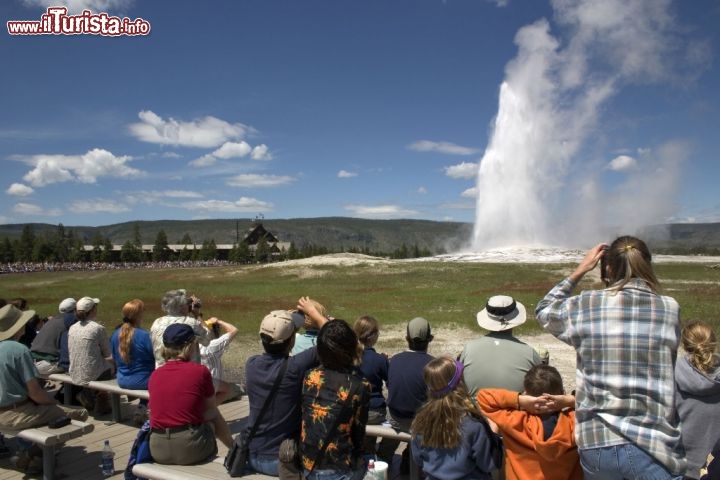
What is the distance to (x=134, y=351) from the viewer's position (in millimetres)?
7160

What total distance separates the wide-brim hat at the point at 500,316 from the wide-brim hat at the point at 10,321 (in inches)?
203

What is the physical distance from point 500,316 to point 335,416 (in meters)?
1.89

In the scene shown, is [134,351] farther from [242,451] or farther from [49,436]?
[242,451]

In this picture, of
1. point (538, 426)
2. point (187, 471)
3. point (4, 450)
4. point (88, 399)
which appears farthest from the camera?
point (88, 399)

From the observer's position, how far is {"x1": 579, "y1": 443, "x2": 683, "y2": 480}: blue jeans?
2.95 meters

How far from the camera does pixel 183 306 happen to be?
22.5 ft

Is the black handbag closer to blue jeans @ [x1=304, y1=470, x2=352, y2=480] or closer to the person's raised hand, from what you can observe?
blue jeans @ [x1=304, y1=470, x2=352, y2=480]

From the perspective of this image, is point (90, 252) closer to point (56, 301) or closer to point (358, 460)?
point (56, 301)

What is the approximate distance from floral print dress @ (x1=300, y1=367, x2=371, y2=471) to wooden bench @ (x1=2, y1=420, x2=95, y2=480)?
10.0 ft

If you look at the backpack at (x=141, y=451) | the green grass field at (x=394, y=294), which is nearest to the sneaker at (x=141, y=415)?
the backpack at (x=141, y=451)

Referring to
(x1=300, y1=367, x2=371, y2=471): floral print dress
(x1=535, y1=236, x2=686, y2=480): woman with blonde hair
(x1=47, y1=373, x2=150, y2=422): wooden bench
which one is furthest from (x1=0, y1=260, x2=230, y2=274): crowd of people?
(x1=535, y1=236, x2=686, y2=480): woman with blonde hair

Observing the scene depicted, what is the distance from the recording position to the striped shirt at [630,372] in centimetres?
295

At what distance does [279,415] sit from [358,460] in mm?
790

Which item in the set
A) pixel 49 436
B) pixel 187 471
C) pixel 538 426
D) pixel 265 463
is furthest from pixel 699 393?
pixel 49 436
